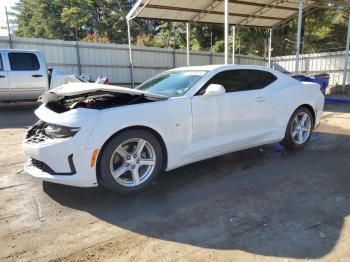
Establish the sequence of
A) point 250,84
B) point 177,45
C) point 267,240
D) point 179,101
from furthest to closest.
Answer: point 177,45
point 250,84
point 179,101
point 267,240

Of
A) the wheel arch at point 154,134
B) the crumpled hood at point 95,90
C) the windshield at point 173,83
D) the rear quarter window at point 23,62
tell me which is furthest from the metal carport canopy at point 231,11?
the wheel arch at point 154,134

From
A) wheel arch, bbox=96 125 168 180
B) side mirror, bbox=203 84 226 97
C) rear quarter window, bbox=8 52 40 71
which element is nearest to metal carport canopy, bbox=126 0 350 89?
rear quarter window, bbox=8 52 40 71

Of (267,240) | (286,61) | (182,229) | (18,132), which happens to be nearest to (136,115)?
(182,229)

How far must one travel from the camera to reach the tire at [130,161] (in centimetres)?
354

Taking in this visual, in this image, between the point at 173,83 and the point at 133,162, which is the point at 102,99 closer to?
the point at 133,162

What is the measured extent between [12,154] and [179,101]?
137 inches

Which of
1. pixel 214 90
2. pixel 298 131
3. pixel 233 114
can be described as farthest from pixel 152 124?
pixel 298 131

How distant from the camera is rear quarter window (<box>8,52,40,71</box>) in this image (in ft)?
33.8

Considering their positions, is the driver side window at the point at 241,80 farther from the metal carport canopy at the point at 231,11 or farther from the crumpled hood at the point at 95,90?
the metal carport canopy at the point at 231,11

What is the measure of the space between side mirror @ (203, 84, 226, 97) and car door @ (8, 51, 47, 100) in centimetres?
812

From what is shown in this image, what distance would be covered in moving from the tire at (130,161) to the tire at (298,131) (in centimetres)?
262

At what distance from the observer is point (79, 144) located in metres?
3.36

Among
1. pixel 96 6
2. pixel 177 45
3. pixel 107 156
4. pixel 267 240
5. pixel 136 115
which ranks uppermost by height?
pixel 96 6

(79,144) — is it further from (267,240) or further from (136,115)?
(267,240)
